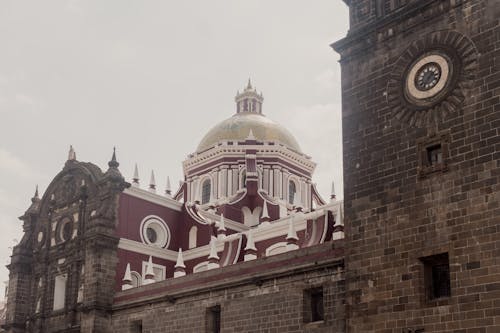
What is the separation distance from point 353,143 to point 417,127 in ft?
7.24

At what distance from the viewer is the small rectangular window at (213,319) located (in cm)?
2794

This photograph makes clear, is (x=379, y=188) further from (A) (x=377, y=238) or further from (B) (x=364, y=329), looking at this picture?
(B) (x=364, y=329)

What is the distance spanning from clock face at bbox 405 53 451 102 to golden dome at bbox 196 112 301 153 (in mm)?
27783

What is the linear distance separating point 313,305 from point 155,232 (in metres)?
14.4

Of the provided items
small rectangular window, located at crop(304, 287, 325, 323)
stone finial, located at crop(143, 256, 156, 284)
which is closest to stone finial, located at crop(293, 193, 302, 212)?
stone finial, located at crop(143, 256, 156, 284)

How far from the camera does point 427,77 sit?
21.5m

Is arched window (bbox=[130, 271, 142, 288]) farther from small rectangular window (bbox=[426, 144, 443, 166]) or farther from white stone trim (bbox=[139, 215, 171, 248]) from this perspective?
small rectangular window (bbox=[426, 144, 443, 166])

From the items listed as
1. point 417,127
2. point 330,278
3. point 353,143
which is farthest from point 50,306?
point 417,127

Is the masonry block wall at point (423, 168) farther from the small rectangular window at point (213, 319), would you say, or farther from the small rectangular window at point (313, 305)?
the small rectangular window at point (213, 319)

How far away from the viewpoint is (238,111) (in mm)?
54281

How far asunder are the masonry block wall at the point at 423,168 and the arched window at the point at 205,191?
84.6ft

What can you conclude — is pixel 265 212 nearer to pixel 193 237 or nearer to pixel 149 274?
pixel 193 237

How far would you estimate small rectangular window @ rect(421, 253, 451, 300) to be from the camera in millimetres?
19719

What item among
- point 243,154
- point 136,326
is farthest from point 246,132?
point 136,326
